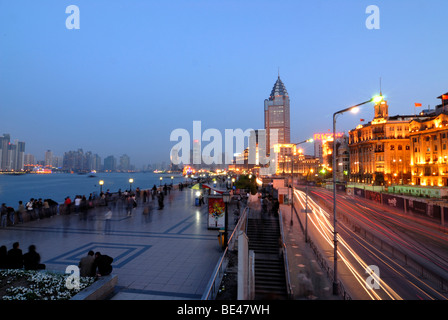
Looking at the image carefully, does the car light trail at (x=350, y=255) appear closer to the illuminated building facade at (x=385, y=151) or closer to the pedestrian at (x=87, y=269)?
the pedestrian at (x=87, y=269)

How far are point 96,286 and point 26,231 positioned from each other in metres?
13.2

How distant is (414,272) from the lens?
15.2 meters

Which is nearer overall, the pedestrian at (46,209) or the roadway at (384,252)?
the roadway at (384,252)

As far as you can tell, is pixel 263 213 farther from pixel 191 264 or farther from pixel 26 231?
pixel 26 231

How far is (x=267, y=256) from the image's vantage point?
17.4 m

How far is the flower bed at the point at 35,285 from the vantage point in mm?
8039

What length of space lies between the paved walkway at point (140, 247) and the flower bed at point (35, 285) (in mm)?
1286

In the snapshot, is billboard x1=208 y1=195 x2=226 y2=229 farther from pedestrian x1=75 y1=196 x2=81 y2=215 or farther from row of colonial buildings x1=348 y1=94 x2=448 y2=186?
row of colonial buildings x1=348 y1=94 x2=448 y2=186

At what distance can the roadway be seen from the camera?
42.5 feet

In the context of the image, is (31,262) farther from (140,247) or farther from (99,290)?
(140,247)

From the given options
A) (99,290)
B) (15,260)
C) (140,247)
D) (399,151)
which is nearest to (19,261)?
(15,260)

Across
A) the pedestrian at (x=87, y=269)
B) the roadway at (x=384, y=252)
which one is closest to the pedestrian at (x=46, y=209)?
the pedestrian at (x=87, y=269)

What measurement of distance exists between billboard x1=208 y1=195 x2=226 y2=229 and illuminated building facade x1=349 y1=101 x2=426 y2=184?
78020mm

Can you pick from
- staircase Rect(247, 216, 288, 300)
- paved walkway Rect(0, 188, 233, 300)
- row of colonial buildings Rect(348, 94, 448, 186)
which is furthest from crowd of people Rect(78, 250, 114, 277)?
row of colonial buildings Rect(348, 94, 448, 186)
